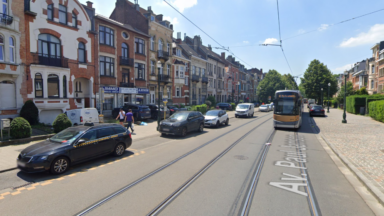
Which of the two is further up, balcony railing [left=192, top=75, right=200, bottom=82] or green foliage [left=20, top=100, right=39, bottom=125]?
balcony railing [left=192, top=75, right=200, bottom=82]

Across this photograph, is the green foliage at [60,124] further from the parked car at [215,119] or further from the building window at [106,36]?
the building window at [106,36]

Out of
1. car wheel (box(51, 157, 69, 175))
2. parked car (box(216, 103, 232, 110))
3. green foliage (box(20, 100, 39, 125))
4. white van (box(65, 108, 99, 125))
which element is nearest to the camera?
car wheel (box(51, 157, 69, 175))

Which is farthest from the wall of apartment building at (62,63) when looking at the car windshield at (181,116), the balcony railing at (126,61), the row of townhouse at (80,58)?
the car windshield at (181,116)

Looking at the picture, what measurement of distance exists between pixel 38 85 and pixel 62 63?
9.14 ft

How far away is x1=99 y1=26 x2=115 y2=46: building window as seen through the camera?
23644mm

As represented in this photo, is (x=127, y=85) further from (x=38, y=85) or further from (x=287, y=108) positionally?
(x=287, y=108)

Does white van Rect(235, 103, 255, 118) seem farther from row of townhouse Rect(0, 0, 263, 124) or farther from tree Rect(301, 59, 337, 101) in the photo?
tree Rect(301, 59, 337, 101)

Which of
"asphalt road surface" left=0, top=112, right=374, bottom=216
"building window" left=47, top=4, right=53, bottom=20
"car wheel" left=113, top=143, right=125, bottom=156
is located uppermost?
"building window" left=47, top=4, right=53, bottom=20

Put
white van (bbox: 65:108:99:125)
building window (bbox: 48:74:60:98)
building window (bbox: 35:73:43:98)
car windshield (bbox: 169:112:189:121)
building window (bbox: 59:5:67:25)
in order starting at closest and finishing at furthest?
car windshield (bbox: 169:112:189:121) < white van (bbox: 65:108:99:125) < building window (bbox: 35:73:43:98) < building window (bbox: 48:74:60:98) < building window (bbox: 59:5:67:25)

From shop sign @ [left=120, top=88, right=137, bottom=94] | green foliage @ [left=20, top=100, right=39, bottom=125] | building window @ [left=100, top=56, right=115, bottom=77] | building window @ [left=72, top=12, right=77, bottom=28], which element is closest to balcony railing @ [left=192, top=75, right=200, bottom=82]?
shop sign @ [left=120, top=88, right=137, bottom=94]

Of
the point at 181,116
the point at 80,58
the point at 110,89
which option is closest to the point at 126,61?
the point at 110,89

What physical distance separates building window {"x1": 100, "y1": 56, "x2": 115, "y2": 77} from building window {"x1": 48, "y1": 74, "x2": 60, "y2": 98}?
211 inches

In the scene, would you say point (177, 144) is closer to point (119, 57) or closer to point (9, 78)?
point (9, 78)

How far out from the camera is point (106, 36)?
24.1 metres
